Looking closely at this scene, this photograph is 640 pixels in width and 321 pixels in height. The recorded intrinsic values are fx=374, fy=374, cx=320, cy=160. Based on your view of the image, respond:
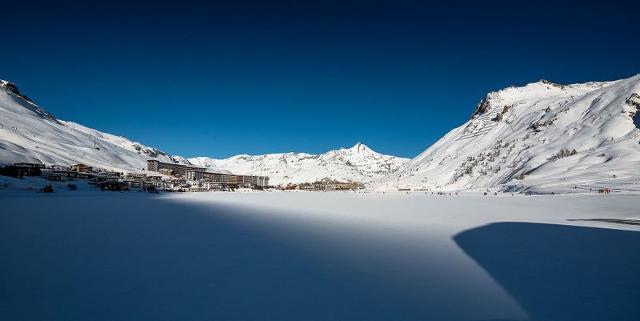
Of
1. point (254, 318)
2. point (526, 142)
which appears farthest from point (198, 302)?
point (526, 142)

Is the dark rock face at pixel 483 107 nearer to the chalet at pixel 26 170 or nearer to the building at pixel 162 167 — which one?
the building at pixel 162 167

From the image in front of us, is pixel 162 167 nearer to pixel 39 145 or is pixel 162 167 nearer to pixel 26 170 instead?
pixel 39 145

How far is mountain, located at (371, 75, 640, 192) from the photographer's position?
53.8 m

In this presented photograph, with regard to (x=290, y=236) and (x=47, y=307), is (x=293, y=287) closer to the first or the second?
(x=47, y=307)

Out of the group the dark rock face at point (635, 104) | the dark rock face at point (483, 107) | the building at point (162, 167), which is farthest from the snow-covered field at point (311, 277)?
the building at point (162, 167)

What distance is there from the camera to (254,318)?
4613 mm

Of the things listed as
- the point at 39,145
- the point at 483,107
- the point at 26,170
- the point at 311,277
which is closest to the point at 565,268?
the point at 311,277

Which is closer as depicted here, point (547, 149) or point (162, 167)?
point (547, 149)

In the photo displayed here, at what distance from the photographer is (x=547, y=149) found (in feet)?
262

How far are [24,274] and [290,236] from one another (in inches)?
287

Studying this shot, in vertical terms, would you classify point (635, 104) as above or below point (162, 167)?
above

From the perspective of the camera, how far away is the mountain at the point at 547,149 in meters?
53.8

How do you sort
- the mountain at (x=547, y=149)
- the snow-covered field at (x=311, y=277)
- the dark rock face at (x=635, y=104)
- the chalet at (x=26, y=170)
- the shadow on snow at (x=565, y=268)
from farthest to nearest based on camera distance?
the dark rock face at (x=635, y=104) < the chalet at (x=26, y=170) < the mountain at (x=547, y=149) < the shadow on snow at (x=565, y=268) < the snow-covered field at (x=311, y=277)

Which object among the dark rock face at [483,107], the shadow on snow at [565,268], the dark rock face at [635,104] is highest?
the dark rock face at [483,107]
